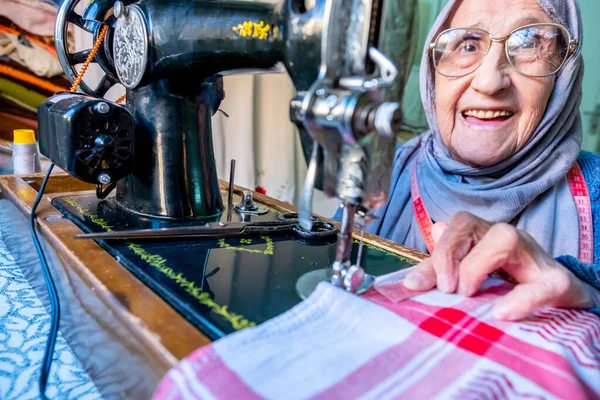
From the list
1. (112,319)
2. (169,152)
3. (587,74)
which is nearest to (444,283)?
(112,319)

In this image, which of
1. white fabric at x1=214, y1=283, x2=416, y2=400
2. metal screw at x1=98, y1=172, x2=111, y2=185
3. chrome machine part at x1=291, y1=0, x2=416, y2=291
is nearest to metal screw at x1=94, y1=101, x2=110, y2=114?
metal screw at x1=98, y1=172, x2=111, y2=185

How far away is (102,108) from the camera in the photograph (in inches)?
30.0

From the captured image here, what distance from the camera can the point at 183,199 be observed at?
839 millimetres

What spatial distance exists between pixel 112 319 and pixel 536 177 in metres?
0.92

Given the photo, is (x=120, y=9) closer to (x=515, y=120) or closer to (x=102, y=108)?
(x=102, y=108)

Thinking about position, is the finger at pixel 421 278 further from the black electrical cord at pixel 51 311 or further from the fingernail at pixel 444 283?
the black electrical cord at pixel 51 311

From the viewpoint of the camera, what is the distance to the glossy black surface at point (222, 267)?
0.50 meters

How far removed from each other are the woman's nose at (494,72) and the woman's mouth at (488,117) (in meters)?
0.05

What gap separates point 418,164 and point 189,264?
812 millimetres

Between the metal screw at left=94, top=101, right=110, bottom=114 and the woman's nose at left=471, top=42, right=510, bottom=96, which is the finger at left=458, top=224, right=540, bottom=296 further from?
the metal screw at left=94, top=101, right=110, bottom=114

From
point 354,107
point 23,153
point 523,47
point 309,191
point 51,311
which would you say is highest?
point 523,47

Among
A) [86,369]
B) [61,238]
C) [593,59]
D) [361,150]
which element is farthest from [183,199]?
[593,59]

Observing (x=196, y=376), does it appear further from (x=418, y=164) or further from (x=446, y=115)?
(x=418, y=164)

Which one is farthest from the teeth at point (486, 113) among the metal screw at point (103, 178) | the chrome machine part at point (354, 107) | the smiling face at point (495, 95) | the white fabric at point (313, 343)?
the metal screw at point (103, 178)
